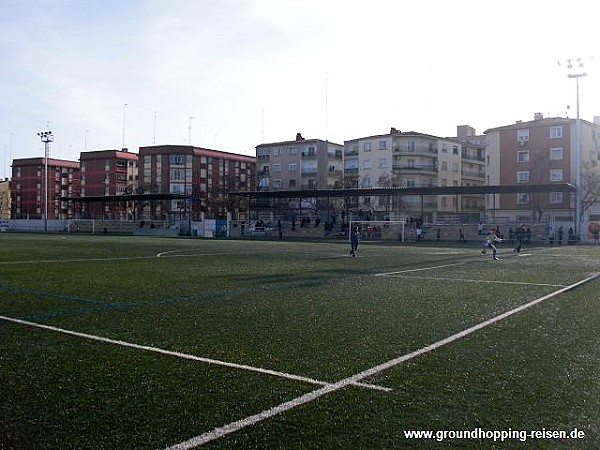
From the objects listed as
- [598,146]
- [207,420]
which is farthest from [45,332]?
[598,146]

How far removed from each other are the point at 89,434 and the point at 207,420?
967 mm

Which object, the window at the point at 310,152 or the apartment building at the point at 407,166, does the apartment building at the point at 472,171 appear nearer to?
the apartment building at the point at 407,166

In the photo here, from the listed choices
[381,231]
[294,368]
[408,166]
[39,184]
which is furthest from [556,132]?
[39,184]

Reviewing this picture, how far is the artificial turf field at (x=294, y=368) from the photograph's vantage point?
4.86m

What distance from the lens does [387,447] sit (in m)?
4.56

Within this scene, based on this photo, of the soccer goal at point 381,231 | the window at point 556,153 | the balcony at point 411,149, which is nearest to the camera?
the soccer goal at point 381,231

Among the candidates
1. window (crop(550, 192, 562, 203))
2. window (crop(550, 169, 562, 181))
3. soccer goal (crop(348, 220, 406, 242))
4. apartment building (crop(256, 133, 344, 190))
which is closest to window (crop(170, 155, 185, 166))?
apartment building (crop(256, 133, 344, 190))

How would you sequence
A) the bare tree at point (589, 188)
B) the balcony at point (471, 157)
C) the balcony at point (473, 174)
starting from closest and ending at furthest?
the bare tree at point (589, 188)
the balcony at point (471, 157)
the balcony at point (473, 174)

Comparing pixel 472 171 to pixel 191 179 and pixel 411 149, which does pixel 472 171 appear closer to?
pixel 411 149

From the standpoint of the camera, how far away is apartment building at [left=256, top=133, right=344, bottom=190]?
9694 cm

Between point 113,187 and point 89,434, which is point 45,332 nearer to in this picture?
point 89,434

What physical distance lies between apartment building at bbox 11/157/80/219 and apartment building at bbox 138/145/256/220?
78.2ft

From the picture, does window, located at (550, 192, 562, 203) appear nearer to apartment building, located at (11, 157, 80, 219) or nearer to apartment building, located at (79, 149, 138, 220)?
apartment building, located at (79, 149, 138, 220)

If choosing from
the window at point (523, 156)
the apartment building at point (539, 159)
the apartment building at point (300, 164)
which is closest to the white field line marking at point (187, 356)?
the apartment building at point (539, 159)
